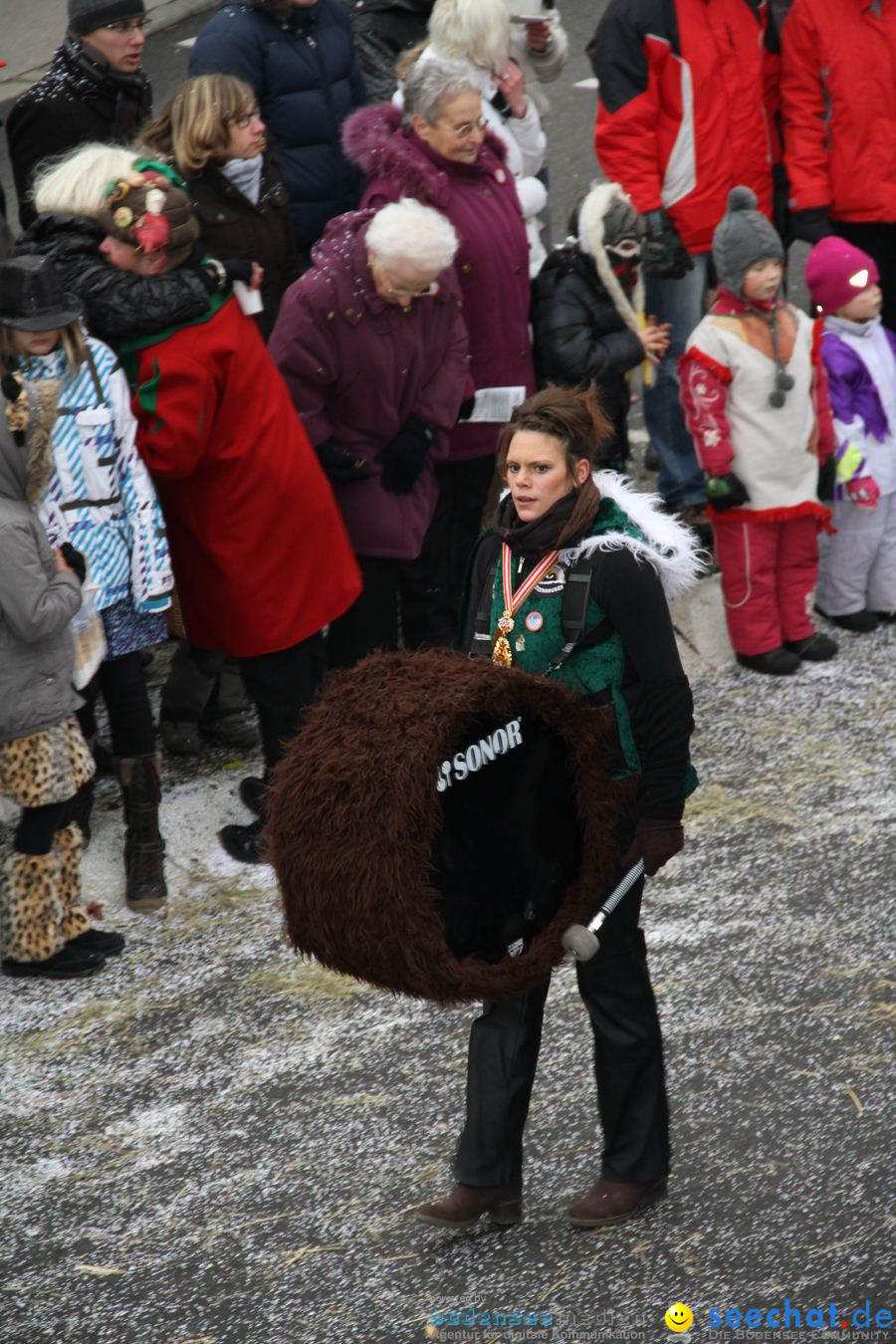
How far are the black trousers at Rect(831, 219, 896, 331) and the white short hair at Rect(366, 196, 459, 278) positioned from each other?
3.00 m

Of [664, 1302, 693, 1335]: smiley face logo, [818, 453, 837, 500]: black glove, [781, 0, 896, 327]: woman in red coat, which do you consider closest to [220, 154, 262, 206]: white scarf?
[818, 453, 837, 500]: black glove

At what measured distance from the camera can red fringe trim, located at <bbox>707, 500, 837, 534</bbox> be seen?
7.34 m

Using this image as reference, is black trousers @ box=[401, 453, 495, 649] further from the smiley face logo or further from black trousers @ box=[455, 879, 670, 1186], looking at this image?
the smiley face logo

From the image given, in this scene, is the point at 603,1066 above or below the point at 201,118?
below

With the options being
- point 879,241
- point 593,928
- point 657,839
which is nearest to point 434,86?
point 879,241

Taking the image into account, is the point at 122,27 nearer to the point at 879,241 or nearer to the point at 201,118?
the point at 201,118

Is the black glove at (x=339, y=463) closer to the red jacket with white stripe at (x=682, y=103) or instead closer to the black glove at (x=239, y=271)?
the black glove at (x=239, y=271)

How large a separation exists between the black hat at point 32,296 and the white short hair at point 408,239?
3.77ft

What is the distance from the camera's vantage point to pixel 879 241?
8.38 m

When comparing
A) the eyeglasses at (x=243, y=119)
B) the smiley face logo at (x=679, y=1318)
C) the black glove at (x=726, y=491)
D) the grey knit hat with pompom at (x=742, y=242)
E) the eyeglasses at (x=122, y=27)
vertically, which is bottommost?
the black glove at (x=726, y=491)

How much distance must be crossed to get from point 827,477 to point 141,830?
11.0 feet

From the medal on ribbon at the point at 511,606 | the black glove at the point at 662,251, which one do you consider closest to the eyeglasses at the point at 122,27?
the black glove at the point at 662,251

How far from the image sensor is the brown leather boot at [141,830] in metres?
5.91

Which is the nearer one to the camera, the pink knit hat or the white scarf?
the white scarf
